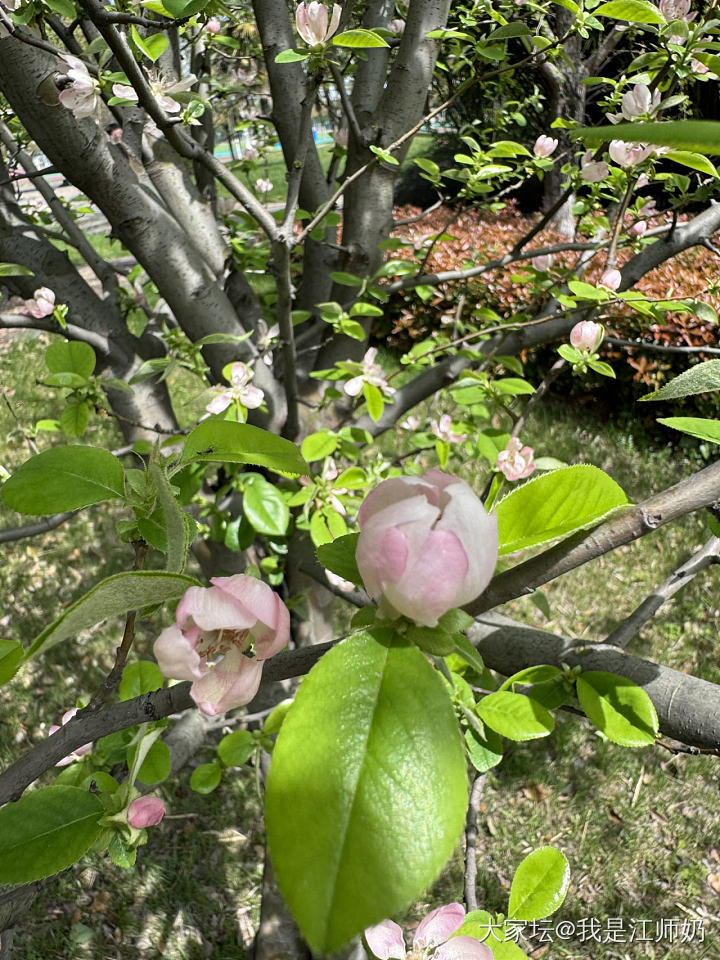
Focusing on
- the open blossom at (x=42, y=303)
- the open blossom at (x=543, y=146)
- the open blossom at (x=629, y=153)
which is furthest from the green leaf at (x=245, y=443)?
the open blossom at (x=543, y=146)

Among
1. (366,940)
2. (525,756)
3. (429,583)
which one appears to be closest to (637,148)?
(429,583)

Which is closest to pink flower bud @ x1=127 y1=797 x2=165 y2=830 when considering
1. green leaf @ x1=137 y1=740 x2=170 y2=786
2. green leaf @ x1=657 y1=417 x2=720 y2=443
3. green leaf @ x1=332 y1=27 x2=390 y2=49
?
green leaf @ x1=137 y1=740 x2=170 y2=786

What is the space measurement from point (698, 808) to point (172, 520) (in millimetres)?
2096

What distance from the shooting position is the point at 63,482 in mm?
480

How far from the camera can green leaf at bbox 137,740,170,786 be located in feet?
2.56

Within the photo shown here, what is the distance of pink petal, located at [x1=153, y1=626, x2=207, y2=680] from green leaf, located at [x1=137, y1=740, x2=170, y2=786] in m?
0.44

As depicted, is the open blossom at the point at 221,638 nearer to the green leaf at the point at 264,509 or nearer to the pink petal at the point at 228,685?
the pink petal at the point at 228,685

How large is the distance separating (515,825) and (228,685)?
1.80 m

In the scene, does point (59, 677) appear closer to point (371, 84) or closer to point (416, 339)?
point (371, 84)

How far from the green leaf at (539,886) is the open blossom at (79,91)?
1163 mm

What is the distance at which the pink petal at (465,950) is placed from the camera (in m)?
0.61

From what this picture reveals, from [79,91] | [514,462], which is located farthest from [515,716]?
[79,91]

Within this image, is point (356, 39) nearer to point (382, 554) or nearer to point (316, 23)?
point (316, 23)

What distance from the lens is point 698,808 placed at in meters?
1.91
